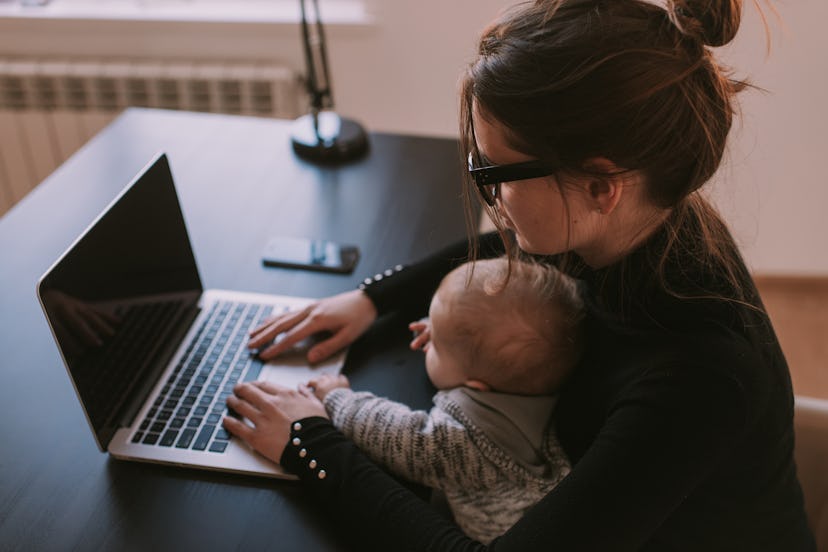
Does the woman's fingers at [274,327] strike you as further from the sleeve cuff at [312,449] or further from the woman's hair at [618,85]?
the woman's hair at [618,85]

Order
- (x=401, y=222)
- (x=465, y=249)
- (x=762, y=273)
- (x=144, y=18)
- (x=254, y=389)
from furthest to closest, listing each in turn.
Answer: (x=762, y=273) < (x=144, y=18) < (x=401, y=222) < (x=465, y=249) < (x=254, y=389)

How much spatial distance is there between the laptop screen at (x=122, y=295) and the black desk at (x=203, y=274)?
9cm

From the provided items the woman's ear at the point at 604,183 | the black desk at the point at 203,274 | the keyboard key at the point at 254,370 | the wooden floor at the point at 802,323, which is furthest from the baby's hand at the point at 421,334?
the wooden floor at the point at 802,323

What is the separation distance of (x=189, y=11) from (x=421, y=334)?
1.75 meters

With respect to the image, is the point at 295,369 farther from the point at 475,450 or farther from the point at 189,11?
the point at 189,11

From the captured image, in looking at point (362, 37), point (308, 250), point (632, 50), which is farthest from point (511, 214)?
point (362, 37)

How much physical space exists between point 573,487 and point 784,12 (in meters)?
1.92

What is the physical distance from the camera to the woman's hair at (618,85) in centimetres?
75

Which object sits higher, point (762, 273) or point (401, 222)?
point (401, 222)

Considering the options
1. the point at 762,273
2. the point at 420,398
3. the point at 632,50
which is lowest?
the point at 762,273

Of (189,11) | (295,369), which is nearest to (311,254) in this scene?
(295,369)

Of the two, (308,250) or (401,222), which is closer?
(308,250)

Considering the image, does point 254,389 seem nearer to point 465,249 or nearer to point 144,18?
point 465,249

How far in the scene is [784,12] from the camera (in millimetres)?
2146
